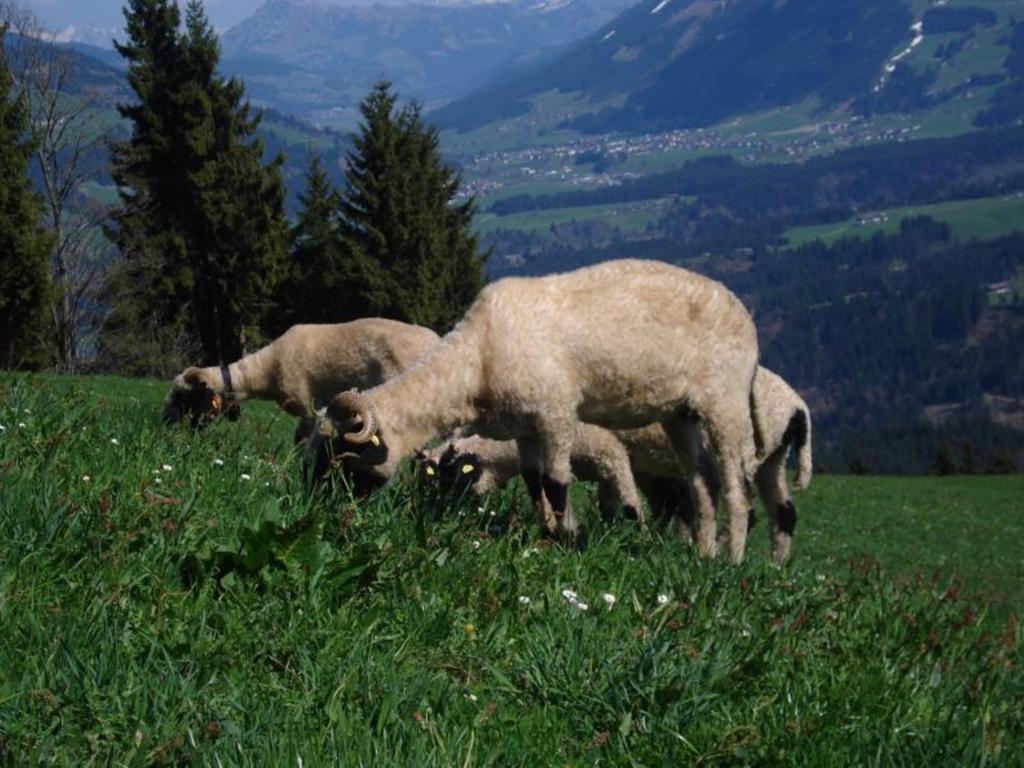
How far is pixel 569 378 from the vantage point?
350 inches

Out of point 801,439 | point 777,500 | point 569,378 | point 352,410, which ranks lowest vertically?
point 777,500

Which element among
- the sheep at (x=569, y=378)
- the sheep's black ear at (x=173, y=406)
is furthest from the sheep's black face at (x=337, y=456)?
the sheep's black ear at (x=173, y=406)

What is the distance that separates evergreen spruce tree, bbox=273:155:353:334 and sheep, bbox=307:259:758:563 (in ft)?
155

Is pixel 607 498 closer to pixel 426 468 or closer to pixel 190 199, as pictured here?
pixel 426 468

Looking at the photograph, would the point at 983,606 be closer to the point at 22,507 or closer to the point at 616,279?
the point at 616,279

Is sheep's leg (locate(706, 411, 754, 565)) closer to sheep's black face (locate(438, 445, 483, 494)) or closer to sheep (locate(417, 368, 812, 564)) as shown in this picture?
sheep (locate(417, 368, 812, 564))

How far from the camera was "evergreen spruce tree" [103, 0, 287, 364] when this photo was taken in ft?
170

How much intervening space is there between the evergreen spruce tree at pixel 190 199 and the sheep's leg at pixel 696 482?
43110 mm

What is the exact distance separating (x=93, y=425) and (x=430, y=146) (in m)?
59.1

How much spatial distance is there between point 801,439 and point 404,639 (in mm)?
8745

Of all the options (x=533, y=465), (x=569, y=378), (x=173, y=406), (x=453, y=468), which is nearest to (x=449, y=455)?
(x=453, y=468)

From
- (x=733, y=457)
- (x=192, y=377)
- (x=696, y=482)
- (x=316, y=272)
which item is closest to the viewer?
(x=733, y=457)

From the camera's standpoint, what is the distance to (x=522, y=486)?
46.1ft

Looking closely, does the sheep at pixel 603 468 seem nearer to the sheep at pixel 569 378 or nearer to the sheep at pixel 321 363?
the sheep at pixel 569 378
